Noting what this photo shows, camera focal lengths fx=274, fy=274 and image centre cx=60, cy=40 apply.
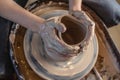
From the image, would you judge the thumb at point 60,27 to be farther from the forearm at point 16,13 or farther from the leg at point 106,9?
the leg at point 106,9

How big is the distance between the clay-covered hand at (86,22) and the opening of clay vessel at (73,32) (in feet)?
0.08

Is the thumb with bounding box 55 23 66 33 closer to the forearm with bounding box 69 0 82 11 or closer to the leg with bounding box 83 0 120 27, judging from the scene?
the forearm with bounding box 69 0 82 11

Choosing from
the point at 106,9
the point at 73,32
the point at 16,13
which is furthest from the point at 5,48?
the point at 106,9

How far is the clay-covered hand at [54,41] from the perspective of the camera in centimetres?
94

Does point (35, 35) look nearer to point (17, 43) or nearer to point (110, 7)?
point (17, 43)

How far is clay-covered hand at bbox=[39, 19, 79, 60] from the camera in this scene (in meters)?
0.94

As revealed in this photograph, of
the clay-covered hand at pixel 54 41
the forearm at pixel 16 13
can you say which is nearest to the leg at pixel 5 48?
Result: the forearm at pixel 16 13

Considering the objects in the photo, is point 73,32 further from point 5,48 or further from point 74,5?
point 5,48

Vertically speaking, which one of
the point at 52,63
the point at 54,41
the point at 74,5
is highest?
the point at 74,5

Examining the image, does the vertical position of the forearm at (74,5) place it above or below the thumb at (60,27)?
above

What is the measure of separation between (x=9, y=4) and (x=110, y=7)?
0.54m

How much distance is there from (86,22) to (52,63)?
0.24 meters

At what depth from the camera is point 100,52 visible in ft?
3.87

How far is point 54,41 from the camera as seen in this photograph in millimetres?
945
